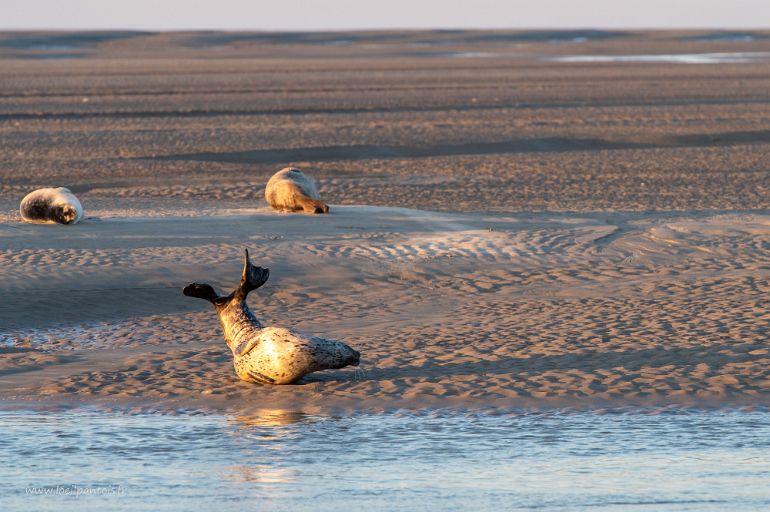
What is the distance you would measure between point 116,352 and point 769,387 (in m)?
3.92

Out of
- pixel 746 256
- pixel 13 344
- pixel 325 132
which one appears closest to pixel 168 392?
pixel 13 344

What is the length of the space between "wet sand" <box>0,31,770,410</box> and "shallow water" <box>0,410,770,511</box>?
1.38 feet

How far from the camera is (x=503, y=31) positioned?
A: 108m

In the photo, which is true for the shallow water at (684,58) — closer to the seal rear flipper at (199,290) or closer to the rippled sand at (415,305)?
the rippled sand at (415,305)

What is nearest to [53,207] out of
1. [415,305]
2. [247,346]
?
[415,305]

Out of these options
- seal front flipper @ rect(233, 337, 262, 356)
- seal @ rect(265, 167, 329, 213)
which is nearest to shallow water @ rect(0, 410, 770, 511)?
seal front flipper @ rect(233, 337, 262, 356)

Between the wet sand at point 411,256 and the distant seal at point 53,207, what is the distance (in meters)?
0.23

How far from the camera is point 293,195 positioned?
46.9 ft

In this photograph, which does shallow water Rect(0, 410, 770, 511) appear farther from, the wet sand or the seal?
the seal

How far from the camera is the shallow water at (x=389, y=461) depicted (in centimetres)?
579

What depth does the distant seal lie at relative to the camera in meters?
12.9

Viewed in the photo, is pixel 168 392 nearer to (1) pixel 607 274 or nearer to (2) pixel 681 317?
(2) pixel 681 317

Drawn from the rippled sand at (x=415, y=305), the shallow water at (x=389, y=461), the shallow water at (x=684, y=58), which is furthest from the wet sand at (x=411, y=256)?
the shallow water at (x=684, y=58)

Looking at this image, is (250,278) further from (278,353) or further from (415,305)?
(415,305)
